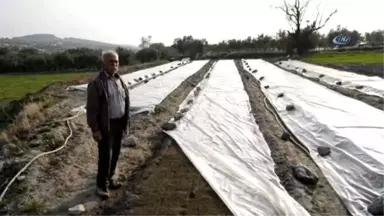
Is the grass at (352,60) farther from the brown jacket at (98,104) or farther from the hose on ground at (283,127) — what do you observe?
the brown jacket at (98,104)

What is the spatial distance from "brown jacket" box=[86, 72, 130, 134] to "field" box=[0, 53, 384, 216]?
32.9 inches

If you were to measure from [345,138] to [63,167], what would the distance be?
3.84 m

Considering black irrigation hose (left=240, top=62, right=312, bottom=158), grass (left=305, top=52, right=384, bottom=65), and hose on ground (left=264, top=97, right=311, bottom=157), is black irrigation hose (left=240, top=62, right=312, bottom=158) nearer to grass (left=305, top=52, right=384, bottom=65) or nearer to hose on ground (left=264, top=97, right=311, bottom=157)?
hose on ground (left=264, top=97, right=311, bottom=157)

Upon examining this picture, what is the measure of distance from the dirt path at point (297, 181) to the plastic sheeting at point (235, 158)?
15 cm

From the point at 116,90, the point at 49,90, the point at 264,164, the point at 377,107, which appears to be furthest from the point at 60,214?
the point at 49,90

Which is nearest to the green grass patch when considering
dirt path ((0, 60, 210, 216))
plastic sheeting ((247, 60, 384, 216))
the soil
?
dirt path ((0, 60, 210, 216))

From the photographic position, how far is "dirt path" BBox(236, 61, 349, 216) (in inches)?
146

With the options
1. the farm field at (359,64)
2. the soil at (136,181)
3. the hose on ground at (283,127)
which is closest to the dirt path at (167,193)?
the soil at (136,181)

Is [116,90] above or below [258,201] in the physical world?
above

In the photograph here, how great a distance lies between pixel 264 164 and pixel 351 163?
1024 millimetres

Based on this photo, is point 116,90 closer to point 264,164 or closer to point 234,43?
point 264,164

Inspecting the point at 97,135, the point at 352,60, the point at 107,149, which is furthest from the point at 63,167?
the point at 352,60

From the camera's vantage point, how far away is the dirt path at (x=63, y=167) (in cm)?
387

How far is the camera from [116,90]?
13.0 feet
